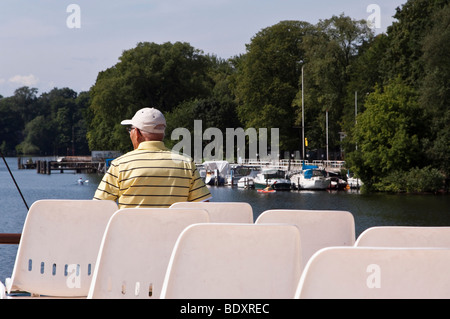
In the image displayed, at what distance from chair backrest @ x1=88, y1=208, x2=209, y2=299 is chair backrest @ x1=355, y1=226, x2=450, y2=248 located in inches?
25.1

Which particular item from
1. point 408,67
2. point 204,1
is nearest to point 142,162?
point 408,67

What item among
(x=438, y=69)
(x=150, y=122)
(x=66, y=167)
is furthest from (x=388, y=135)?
(x=66, y=167)

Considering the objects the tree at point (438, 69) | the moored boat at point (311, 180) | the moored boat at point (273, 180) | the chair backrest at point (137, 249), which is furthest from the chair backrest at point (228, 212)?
the moored boat at point (273, 180)

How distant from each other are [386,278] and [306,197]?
46009 millimetres

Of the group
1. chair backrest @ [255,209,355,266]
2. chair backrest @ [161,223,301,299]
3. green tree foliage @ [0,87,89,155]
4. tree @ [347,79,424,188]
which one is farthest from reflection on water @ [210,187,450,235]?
green tree foliage @ [0,87,89,155]

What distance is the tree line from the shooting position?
4303 cm

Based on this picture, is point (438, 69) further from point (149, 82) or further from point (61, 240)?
point (61, 240)

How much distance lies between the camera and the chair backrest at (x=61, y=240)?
3.46 metres

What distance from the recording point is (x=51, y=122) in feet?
395

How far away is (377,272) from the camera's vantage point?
1914mm

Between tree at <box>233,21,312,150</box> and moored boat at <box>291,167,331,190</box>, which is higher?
tree at <box>233,21,312,150</box>

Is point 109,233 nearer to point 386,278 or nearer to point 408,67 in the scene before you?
point 386,278

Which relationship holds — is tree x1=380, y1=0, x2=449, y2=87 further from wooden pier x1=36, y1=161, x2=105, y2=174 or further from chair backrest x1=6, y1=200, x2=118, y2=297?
wooden pier x1=36, y1=161, x2=105, y2=174

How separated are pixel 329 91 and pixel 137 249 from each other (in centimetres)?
5329
